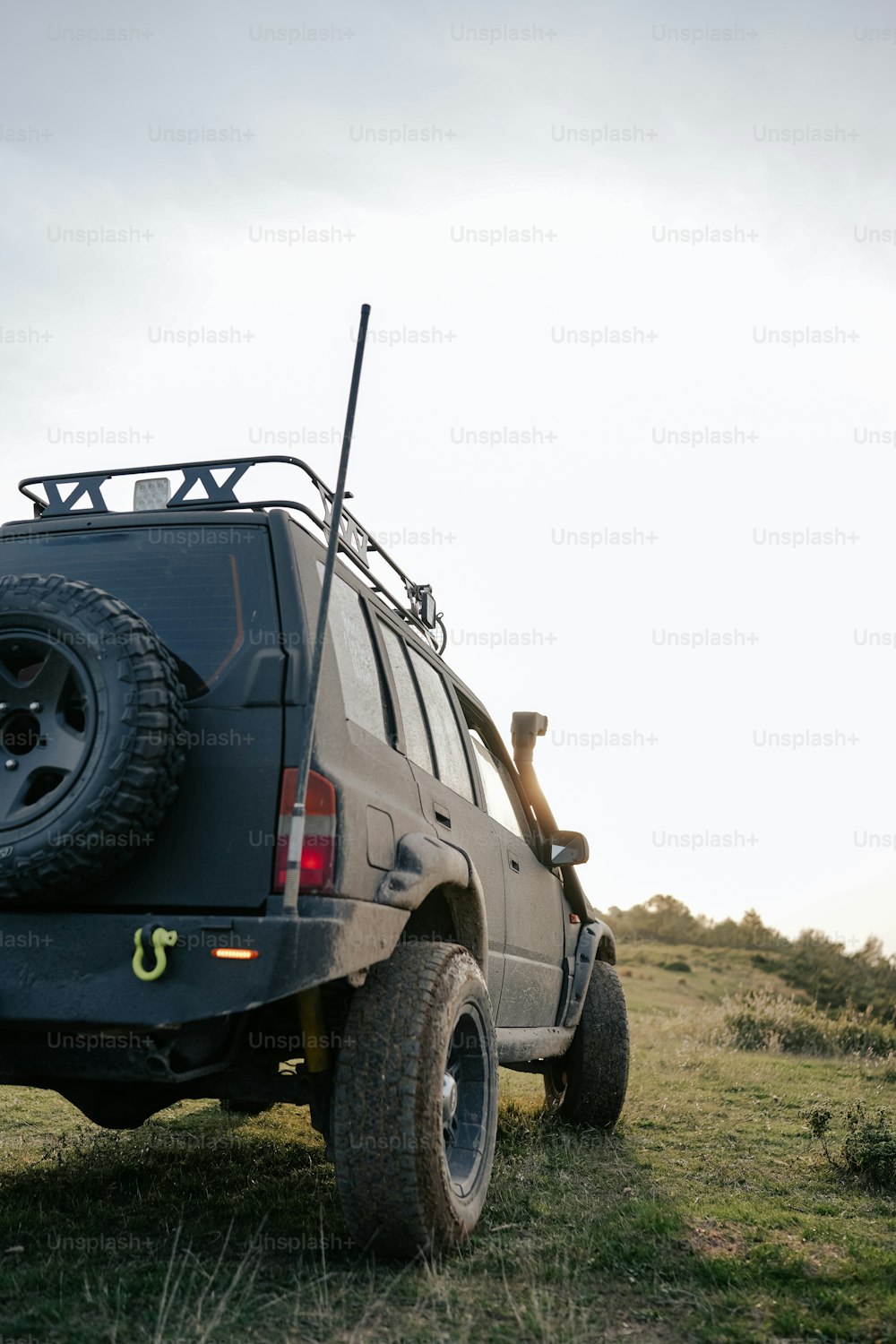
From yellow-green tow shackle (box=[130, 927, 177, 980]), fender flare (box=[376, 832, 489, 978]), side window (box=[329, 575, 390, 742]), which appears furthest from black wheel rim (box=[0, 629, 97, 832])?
fender flare (box=[376, 832, 489, 978])

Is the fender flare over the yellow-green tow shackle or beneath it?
over

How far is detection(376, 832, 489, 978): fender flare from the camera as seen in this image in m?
3.18

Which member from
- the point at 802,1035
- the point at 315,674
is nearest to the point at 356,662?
the point at 315,674

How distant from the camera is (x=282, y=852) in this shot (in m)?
2.86

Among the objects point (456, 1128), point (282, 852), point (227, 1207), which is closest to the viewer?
point (282, 852)

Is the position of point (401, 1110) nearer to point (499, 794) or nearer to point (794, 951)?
point (499, 794)

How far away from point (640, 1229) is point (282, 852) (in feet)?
6.06

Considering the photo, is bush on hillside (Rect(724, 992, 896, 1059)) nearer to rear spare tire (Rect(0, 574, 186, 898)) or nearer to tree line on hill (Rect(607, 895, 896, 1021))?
tree line on hill (Rect(607, 895, 896, 1021))

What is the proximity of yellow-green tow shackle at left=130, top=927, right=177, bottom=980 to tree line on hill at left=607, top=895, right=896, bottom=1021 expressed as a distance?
12.0m

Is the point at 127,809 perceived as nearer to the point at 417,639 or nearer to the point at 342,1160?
A: the point at 342,1160

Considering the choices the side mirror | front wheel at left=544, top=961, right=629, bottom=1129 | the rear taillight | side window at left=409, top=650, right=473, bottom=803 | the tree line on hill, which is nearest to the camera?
the rear taillight

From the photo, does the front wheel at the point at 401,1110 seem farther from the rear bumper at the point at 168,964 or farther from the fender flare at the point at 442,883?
the rear bumper at the point at 168,964

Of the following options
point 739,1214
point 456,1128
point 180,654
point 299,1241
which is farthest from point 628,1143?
point 180,654

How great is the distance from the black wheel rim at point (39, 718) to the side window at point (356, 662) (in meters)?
0.75
